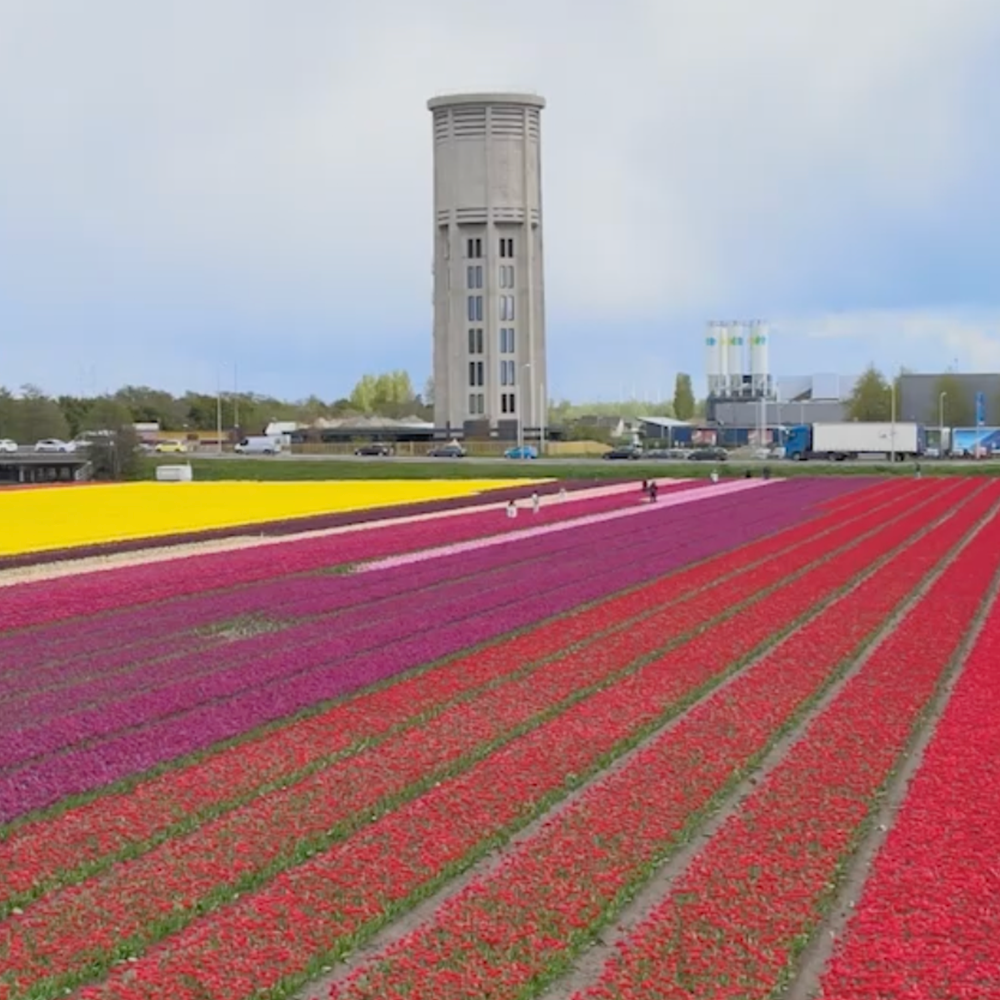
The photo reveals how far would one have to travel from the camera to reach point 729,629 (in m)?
19.9

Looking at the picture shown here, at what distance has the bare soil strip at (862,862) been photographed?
7.54 m

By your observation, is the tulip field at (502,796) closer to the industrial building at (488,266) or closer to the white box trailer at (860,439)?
the white box trailer at (860,439)

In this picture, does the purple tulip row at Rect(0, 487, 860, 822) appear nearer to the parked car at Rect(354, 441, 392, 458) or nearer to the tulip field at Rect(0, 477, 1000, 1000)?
the tulip field at Rect(0, 477, 1000, 1000)

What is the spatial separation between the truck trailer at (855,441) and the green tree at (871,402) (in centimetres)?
4030

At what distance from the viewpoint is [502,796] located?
11102 mm

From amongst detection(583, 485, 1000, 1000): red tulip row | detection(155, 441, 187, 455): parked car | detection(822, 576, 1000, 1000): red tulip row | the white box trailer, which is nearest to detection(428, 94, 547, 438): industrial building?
detection(155, 441, 187, 455): parked car

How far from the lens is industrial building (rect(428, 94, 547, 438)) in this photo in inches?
5182

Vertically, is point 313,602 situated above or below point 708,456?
above

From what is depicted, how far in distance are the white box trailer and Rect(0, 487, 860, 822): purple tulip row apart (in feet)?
248

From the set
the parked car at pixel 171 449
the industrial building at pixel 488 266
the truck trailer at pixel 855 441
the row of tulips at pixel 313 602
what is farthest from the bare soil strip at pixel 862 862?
the industrial building at pixel 488 266

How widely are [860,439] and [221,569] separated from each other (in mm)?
80098

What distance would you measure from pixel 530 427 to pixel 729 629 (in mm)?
116149

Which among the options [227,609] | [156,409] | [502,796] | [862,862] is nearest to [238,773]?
[502,796]

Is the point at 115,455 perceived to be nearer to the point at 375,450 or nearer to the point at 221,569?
the point at 375,450
